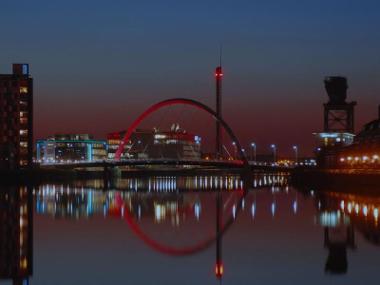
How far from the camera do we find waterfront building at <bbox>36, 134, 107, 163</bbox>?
160m

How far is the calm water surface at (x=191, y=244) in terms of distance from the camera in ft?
60.8

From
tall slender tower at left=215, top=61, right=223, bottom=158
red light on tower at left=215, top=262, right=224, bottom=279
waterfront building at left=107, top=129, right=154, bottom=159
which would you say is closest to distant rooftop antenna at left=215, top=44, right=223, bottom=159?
tall slender tower at left=215, top=61, right=223, bottom=158

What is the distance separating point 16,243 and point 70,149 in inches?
5442

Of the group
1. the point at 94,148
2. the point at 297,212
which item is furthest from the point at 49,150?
the point at 297,212

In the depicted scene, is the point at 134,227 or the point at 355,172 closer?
the point at 134,227

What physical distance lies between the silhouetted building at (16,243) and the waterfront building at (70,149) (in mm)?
119832

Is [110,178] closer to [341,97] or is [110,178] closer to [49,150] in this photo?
[341,97]

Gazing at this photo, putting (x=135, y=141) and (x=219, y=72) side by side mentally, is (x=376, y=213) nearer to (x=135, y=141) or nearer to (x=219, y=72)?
(x=219, y=72)

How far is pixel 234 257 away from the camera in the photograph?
21656 mm

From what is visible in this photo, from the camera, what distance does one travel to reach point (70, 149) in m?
161

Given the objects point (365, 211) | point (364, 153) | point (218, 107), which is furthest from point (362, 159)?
point (218, 107)

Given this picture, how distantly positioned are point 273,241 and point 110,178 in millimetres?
78442

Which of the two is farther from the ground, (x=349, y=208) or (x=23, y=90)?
(x=23, y=90)

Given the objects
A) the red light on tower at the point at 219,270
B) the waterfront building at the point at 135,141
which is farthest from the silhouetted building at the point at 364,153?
the waterfront building at the point at 135,141
